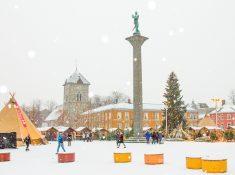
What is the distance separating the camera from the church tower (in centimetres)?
12619

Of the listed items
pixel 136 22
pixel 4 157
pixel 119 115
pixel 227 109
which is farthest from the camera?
pixel 227 109

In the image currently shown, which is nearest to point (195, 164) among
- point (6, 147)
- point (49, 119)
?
point (6, 147)

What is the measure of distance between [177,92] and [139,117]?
2342 centimetres

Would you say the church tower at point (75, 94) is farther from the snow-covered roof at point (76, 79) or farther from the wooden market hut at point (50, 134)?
the wooden market hut at point (50, 134)

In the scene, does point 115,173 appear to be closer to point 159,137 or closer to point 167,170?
point 167,170

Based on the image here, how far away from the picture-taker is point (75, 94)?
128 metres

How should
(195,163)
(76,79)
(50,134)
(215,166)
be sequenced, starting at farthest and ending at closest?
1. (76,79)
2. (50,134)
3. (195,163)
4. (215,166)

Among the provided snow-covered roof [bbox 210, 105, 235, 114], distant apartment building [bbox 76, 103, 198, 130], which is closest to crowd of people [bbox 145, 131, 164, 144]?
distant apartment building [bbox 76, 103, 198, 130]

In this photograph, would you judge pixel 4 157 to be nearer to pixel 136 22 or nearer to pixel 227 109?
pixel 136 22

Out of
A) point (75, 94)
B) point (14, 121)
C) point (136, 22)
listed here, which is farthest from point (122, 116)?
point (14, 121)

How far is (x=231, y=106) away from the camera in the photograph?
11975 centimetres

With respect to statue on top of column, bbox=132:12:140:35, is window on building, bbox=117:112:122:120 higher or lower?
lower

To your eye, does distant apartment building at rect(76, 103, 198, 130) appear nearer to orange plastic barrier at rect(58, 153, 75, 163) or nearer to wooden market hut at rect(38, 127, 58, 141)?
wooden market hut at rect(38, 127, 58, 141)

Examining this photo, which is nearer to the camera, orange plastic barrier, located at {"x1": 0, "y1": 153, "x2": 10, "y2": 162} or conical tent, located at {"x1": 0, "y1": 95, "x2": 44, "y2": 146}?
orange plastic barrier, located at {"x1": 0, "y1": 153, "x2": 10, "y2": 162}
